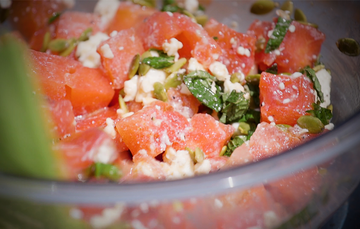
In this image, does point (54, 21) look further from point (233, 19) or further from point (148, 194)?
point (148, 194)

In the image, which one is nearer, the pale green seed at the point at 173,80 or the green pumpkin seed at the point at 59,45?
the pale green seed at the point at 173,80

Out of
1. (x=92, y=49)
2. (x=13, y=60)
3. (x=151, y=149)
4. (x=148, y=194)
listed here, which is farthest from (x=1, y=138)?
(x=92, y=49)

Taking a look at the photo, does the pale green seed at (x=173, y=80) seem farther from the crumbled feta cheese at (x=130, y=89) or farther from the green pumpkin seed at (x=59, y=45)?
the green pumpkin seed at (x=59, y=45)

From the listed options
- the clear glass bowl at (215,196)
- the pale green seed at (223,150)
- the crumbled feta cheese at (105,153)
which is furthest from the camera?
the pale green seed at (223,150)

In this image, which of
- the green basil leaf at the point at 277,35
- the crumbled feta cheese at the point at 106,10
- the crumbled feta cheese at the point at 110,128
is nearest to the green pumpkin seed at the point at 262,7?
the green basil leaf at the point at 277,35

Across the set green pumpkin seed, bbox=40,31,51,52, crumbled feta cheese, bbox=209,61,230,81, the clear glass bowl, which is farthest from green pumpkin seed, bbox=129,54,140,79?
the clear glass bowl

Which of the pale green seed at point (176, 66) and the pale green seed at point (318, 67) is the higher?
the pale green seed at point (318, 67)
